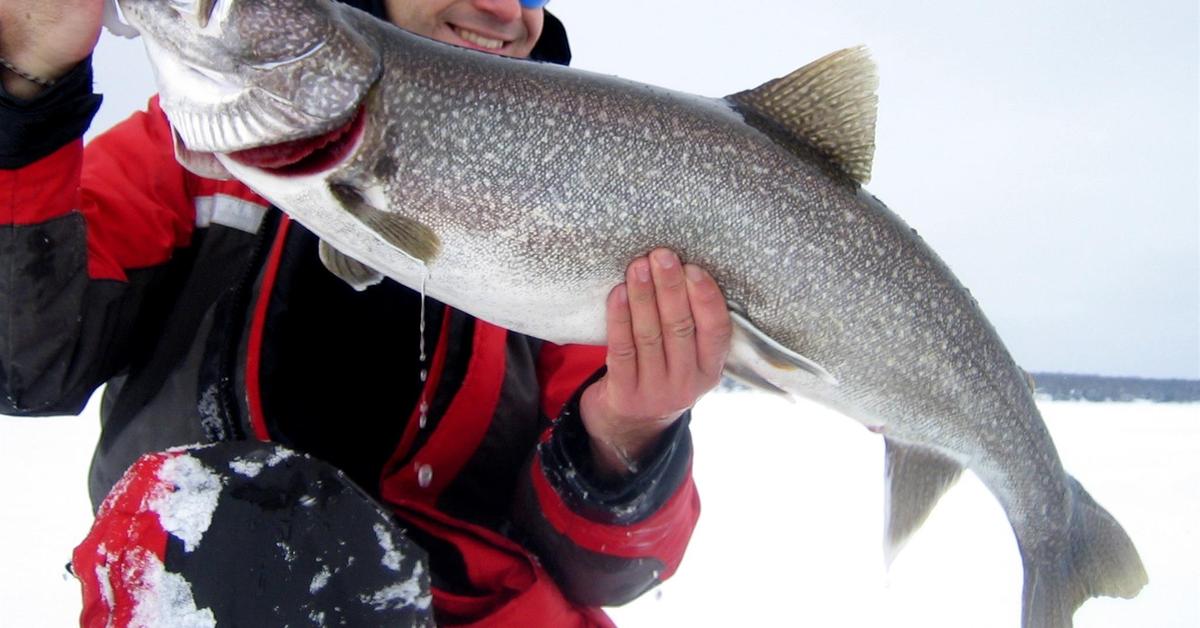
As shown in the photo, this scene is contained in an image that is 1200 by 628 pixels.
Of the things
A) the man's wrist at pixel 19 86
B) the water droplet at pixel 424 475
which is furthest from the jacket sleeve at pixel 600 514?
the man's wrist at pixel 19 86

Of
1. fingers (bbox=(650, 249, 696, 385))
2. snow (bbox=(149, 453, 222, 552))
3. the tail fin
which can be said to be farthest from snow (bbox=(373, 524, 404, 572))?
the tail fin

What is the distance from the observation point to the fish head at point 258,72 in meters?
1.85

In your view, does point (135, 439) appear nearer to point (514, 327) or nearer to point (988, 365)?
point (514, 327)

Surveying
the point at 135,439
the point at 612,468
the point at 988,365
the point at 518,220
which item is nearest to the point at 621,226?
the point at 518,220

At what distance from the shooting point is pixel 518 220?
198 cm

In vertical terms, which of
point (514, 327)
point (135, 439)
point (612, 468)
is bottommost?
point (135, 439)

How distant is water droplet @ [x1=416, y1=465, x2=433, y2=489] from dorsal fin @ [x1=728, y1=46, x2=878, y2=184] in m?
1.63

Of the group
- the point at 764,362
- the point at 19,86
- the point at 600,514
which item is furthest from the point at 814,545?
the point at 19,86

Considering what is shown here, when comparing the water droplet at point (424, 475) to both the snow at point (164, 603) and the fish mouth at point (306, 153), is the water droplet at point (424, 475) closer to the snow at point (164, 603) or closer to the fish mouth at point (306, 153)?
the snow at point (164, 603)

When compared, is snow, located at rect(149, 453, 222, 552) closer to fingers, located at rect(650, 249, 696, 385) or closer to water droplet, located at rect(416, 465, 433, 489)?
water droplet, located at rect(416, 465, 433, 489)

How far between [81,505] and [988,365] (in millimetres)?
6220

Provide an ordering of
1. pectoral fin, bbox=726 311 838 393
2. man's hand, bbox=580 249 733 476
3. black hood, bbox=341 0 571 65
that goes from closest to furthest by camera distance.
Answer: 1. man's hand, bbox=580 249 733 476
2. pectoral fin, bbox=726 311 838 393
3. black hood, bbox=341 0 571 65

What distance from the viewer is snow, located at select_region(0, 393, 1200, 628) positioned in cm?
461

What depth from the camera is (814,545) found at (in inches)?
233
